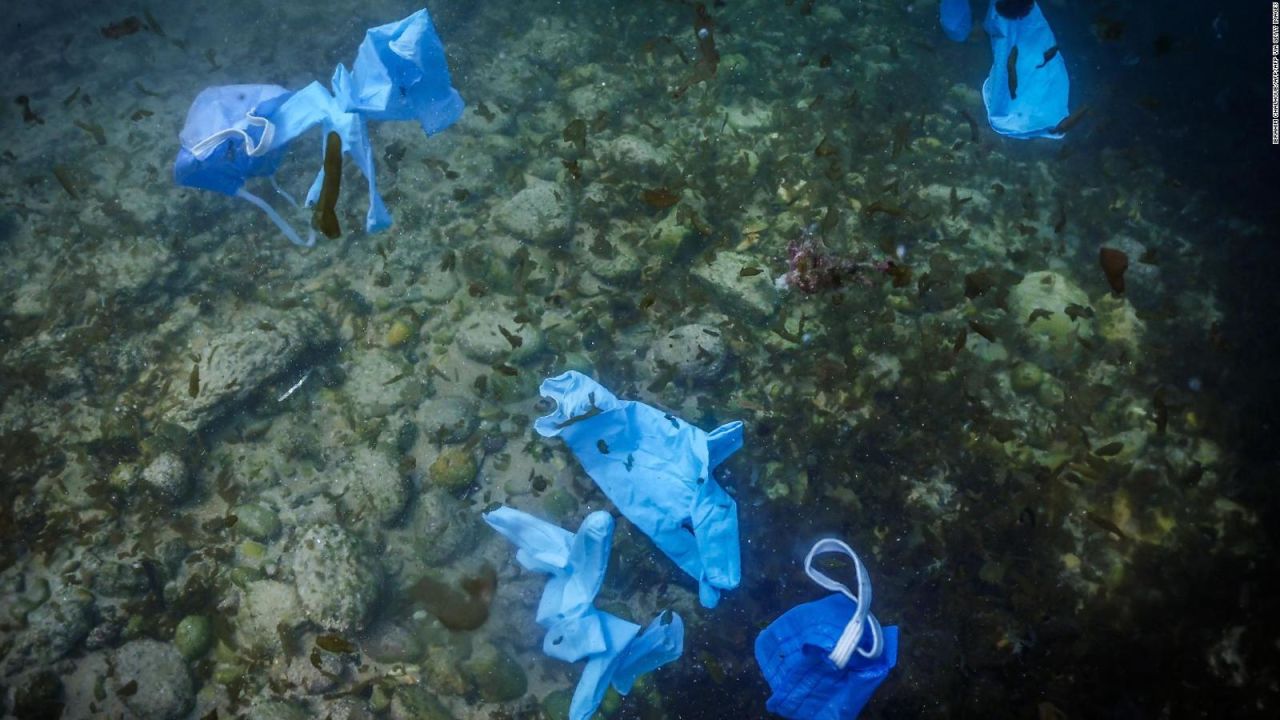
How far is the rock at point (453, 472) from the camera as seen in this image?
14.6 feet

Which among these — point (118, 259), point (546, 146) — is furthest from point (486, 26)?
point (118, 259)

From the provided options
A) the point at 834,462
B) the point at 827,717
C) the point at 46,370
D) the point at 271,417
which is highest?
the point at 46,370

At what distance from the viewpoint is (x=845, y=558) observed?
413 cm

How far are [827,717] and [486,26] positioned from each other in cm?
850

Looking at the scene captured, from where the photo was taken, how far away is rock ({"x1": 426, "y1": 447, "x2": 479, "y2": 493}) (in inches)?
176

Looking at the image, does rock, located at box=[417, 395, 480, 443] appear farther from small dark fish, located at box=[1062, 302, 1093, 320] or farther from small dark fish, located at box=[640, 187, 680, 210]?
small dark fish, located at box=[1062, 302, 1093, 320]

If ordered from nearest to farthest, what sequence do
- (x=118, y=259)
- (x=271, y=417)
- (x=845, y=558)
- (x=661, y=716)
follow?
(x=661, y=716), (x=845, y=558), (x=271, y=417), (x=118, y=259)

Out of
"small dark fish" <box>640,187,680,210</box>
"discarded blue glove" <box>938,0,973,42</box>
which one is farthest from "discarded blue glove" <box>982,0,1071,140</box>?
"small dark fish" <box>640,187,680,210</box>

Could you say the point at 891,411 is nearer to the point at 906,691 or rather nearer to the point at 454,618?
the point at 906,691

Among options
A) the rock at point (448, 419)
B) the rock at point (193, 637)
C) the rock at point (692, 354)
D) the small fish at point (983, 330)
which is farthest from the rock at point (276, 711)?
the small fish at point (983, 330)

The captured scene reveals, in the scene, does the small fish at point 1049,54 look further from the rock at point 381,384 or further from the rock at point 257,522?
the rock at point 257,522

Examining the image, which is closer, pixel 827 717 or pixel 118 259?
pixel 827 717

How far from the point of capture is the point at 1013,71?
5.62 m

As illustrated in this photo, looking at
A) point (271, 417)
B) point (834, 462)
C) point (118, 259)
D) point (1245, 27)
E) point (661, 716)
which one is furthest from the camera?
point (1245, 27)
